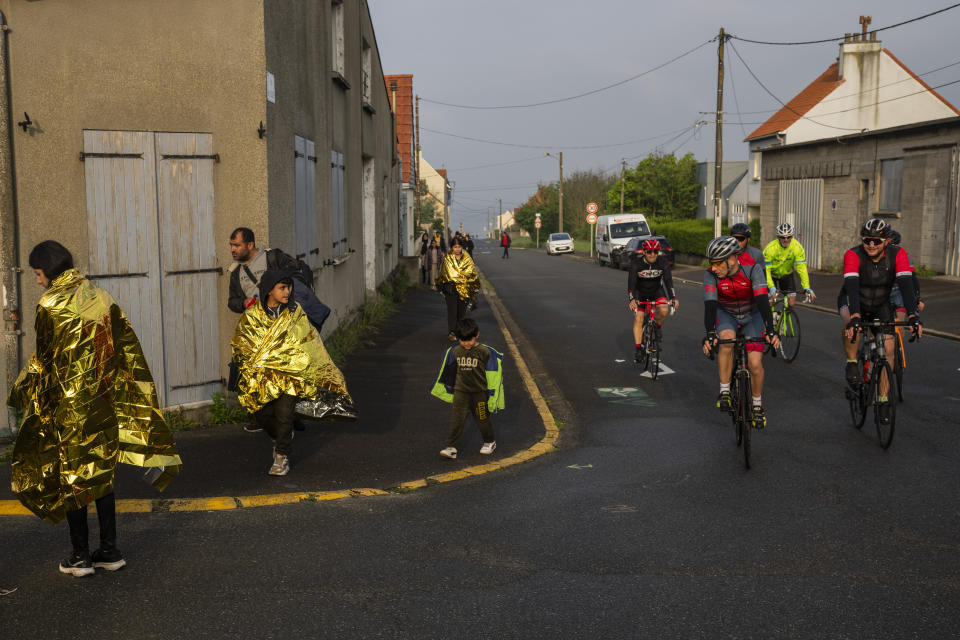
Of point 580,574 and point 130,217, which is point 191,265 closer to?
point 130,217

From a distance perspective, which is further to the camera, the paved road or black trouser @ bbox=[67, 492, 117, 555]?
black trouser @ bbox=[67, 492, 117, 555]

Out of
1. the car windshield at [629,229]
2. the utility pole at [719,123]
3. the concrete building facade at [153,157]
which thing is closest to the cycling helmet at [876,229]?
the concrete building facade at [153,157]

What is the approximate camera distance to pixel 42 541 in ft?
18.3

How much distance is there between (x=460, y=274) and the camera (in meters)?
14.9

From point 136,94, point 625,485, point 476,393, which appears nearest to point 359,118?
point 136,94

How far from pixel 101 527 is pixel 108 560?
0.59 feet

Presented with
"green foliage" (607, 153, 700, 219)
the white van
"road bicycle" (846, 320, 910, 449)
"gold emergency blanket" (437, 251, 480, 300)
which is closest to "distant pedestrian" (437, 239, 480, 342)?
"gold emergency blanket" (437, 251, 480, 300)

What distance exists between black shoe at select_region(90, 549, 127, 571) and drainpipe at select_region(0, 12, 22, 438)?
326cm

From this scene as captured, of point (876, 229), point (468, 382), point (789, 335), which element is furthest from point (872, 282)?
point (789, 335)

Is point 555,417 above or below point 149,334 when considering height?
below

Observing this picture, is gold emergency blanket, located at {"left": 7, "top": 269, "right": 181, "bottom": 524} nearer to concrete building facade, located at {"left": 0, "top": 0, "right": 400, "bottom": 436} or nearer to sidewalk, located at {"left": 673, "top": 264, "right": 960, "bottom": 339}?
concrete building facade, located at {"left": 0, "top": 0, "right": 400, "bottom": 436}

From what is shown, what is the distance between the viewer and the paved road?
14.5ft

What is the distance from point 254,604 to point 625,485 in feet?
10.2

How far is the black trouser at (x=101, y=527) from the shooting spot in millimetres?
4980
